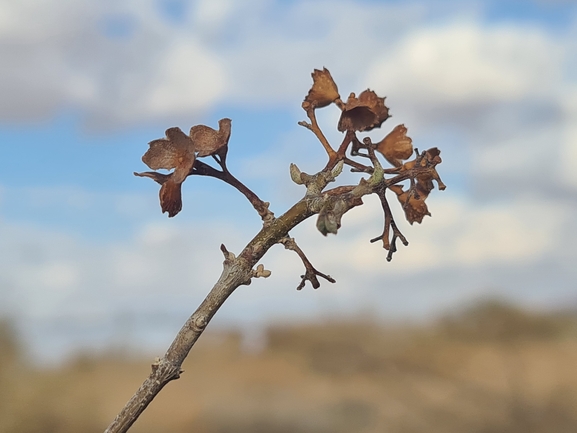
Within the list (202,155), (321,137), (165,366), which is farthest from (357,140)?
(165,366)

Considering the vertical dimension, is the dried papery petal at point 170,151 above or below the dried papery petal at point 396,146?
below

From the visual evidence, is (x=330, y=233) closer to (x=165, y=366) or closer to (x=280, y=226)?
(x=280, y=226)

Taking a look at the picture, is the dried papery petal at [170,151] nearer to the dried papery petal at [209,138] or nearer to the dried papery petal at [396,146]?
the dried papery petal at [209,138]

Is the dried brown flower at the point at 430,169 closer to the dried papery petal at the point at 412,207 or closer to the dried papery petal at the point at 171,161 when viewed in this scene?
the dried papery petal at the point at 412,207

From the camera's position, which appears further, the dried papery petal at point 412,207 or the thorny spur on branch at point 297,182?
the dried papery petal at point 412,207

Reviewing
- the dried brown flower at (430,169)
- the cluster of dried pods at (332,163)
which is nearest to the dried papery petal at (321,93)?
the cluster of dried pods at (332,163)

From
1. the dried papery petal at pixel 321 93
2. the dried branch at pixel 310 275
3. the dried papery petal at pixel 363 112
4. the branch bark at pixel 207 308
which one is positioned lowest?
the branch bark at pixel 207 308

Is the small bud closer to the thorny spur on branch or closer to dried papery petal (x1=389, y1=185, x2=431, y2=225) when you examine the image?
the thorny spur on branch

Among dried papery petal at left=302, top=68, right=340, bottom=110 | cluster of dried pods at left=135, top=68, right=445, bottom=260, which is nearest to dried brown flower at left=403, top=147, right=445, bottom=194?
cluster of dried pods at left=135, top=68, right=445, bottom=260
